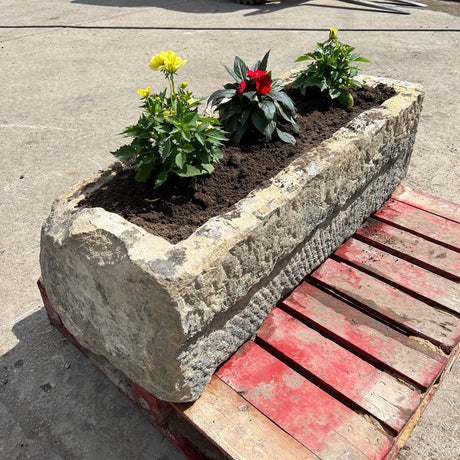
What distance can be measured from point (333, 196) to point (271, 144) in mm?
350

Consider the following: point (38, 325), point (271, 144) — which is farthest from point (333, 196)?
point (38, 325)

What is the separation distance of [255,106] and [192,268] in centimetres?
95

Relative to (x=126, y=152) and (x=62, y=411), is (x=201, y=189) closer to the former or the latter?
(x=126, y=152)

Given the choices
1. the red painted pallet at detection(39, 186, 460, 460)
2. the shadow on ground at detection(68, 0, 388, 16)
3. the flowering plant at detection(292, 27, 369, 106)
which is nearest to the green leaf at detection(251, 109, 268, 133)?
the flowering plant at detection(292, 27, 369, 106)

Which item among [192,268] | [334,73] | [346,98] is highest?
[334,73]

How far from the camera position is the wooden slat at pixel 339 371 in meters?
1.52

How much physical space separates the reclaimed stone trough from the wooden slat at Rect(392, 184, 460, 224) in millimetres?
554

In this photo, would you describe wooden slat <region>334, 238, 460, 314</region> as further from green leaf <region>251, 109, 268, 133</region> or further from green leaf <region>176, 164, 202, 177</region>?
green leaf <region>176, 164, 202, 177</region>

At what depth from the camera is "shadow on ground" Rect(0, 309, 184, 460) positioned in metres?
1.71

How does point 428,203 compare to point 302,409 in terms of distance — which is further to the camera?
point 428,203

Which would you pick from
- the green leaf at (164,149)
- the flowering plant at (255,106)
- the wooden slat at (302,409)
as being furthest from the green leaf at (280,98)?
the wooden slat at (302,409)

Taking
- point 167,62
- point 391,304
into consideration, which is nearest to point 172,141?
point 167,62

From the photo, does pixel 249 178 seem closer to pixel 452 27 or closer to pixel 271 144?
pixel 271 144

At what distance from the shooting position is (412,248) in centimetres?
212
